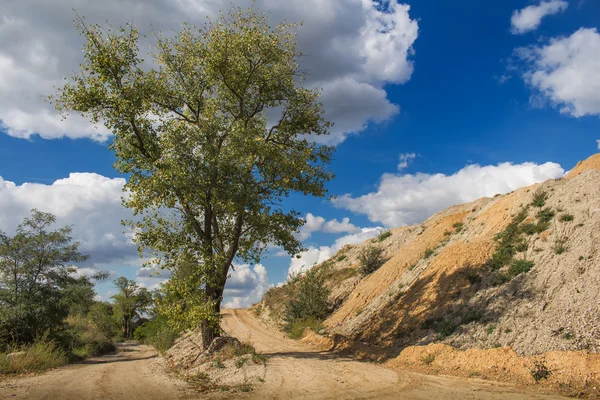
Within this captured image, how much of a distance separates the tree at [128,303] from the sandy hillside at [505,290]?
117 ft

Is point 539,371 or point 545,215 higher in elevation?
point 545,215

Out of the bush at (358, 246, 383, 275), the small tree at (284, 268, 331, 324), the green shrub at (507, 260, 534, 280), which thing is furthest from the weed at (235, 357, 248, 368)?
the bush at (358, 246, 383, 275)

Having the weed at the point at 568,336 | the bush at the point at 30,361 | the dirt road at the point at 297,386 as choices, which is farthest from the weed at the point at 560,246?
the bush at the point at 30,361

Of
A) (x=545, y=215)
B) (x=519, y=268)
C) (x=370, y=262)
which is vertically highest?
(x=545, y=215)

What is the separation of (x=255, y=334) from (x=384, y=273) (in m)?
10.2

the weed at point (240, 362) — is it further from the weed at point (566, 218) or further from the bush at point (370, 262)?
the bush at point (370, 262)

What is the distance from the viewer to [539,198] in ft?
70.1

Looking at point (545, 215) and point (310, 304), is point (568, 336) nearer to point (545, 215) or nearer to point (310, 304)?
point (545, 215)

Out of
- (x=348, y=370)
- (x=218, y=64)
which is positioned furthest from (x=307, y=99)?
(x=348, y=370)

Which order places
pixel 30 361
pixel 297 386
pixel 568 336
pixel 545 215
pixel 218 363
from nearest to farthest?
pixel 297 386 → pixel 568 336 → pixel 218 363 → pixel 30 361 → pixel 545 215

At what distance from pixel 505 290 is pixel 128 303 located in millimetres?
50030

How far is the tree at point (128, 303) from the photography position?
53.1 m

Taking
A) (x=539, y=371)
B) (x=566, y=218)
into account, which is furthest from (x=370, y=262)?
(x=539, y=371)

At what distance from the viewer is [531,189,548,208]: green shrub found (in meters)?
20.9
